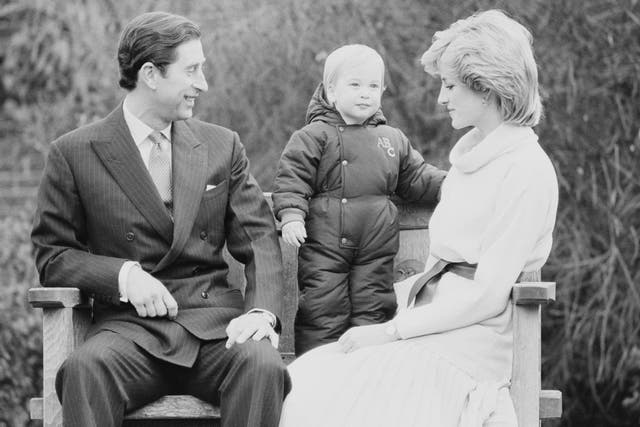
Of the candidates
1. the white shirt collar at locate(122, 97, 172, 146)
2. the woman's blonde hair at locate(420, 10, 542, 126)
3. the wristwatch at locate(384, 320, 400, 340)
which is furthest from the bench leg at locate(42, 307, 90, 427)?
the woman's blonde hair at locate(420, 10, 542, 126)

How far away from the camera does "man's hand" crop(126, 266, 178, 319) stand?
405 cm

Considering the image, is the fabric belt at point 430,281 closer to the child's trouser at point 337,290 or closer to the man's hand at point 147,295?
the child's trouser at point 337,290

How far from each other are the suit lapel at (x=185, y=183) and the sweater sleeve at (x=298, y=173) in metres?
0.30

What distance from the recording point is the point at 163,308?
4078 mm

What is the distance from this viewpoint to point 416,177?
182 inches

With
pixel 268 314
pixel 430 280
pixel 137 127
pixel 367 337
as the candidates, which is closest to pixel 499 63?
pixel 430 280

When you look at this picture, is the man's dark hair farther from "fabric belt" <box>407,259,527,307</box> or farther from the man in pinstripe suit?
"fabric belt" <box>407,259,527,307</box>

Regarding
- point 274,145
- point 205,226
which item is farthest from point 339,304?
point 274,145

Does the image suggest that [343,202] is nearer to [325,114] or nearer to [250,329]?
[325,114]

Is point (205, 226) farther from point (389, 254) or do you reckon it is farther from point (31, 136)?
point (31, 136)

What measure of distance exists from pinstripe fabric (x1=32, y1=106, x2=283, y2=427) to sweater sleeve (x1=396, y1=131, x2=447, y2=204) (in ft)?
1.97

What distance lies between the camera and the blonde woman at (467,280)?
3.88 metres

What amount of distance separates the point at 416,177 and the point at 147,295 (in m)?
1.12

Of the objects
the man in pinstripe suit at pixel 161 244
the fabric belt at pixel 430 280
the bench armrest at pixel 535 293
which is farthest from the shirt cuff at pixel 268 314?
the bench armrest at pixel 535 293
